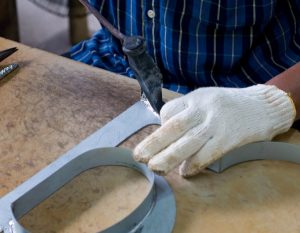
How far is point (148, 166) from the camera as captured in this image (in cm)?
75

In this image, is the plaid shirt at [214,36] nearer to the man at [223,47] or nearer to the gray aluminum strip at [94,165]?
the man at [223,47]

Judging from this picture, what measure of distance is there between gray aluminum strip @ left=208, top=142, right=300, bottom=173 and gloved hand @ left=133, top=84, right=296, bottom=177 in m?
0.01

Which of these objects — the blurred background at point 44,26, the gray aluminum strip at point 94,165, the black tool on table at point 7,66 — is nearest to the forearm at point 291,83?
the gray aluminum strip at point 94,165

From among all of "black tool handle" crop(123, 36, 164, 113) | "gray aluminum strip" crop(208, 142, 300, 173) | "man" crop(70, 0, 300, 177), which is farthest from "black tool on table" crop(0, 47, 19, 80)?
"gray aluminum strip" crop(208, 142, 300, 173)

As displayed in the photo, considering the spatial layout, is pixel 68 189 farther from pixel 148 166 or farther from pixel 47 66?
pixel 47 66

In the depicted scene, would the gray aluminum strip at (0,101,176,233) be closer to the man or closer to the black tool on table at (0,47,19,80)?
the man

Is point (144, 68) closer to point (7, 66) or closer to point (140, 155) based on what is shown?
point (140, 155)

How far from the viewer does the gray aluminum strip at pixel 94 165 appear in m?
0.69

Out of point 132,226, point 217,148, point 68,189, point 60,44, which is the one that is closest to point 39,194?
point 68,189

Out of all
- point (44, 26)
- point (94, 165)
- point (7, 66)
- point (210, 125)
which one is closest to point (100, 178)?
point (94, 165)

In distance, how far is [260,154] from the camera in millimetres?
809

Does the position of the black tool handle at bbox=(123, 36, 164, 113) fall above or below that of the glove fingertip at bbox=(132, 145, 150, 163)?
above

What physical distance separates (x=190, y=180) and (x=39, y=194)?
0.22m

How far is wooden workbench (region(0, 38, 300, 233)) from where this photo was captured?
0.71 meters
